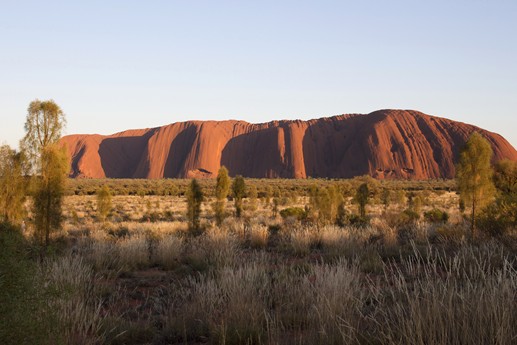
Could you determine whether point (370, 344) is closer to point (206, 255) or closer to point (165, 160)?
point (206, 255)

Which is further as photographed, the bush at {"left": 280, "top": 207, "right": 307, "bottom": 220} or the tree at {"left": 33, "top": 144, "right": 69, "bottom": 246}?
the bush at {"left": 280, "top": 207, "right": 307, "bottom": 220}

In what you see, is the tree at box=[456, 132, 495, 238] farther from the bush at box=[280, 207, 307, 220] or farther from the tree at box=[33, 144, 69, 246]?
the bush at box=[280, 207, 307, 220]

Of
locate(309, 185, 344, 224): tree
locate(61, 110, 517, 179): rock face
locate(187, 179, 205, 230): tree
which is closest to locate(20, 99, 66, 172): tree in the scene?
locate(187, 179, 205, 230): tree

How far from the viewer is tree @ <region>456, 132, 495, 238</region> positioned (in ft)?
43.3

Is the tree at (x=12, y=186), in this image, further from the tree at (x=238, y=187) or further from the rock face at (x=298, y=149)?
the rock face at (x=298, y=149)

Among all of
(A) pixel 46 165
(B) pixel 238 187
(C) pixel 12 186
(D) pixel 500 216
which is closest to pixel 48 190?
(A) pixel 46 165

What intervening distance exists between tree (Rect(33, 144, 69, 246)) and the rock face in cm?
10028

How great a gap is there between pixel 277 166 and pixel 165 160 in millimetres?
38754

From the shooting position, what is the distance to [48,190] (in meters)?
9.55

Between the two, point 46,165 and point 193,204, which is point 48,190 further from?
point 193,204

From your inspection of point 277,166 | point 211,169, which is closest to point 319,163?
point 277,166

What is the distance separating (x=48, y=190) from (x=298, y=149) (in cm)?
11158

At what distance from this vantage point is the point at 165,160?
13512 centimetres

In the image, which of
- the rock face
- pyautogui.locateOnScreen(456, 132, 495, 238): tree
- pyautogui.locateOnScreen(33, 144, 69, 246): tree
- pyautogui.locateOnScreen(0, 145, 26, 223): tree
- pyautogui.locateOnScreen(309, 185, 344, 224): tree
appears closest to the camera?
pyautogui.locateOnScreen(33, 144, 69, 246): tree
